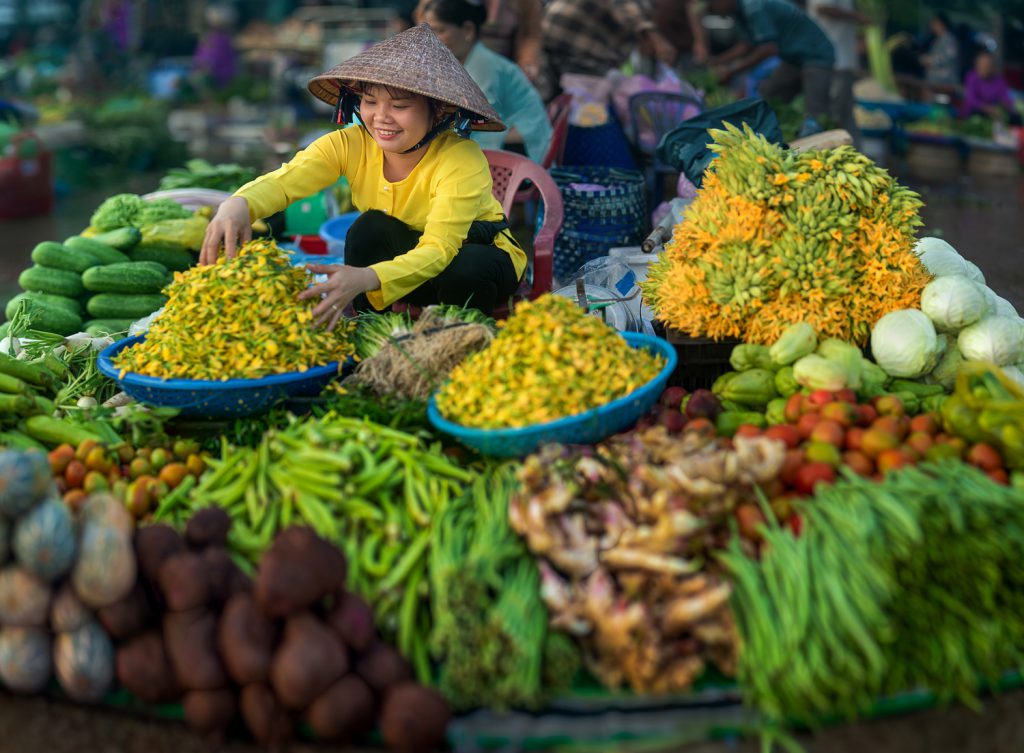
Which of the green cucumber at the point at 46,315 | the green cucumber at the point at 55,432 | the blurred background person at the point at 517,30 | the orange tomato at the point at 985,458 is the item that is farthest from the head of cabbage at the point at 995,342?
the blurred background person at the point at 517,30

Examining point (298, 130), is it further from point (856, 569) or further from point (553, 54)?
point (856, 569)

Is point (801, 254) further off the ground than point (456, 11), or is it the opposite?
point (456, 11)

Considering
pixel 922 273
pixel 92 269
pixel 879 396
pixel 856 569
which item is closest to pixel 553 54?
pixel 92 269

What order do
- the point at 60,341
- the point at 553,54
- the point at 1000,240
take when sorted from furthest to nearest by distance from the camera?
the point at 553,54, the point at 1000,240, the point at 60,341

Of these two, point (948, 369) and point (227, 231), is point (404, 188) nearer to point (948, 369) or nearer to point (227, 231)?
point (227, 231)

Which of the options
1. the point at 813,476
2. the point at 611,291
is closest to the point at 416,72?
Result: the point at 611,291

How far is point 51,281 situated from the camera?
193 inches

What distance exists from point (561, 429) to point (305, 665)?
41.4 inches

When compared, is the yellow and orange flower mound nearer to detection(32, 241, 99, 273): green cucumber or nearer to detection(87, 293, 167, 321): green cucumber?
detection(87, 293, 167, 321): green cucumber

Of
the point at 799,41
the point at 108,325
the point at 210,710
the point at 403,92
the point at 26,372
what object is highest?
the point at 403,92

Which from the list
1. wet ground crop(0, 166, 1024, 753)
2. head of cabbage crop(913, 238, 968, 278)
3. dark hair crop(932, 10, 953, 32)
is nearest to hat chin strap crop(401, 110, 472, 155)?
head of cabbage crop(913, 238, 968, 278)

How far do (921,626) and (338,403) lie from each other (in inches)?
75.1

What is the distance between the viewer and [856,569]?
233 cm

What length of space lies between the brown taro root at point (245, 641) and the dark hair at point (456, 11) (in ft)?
13.6
